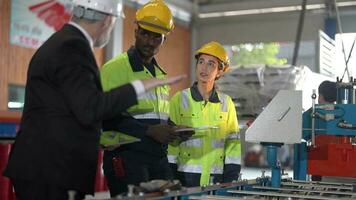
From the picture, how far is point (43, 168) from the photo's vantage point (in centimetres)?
168

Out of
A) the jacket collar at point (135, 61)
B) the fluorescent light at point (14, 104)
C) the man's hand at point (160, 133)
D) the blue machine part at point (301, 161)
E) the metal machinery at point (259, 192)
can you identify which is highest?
the jacket collar at point (135, 61)

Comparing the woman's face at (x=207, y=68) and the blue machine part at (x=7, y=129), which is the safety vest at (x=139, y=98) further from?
the blue machine part at (x=7, y=129)

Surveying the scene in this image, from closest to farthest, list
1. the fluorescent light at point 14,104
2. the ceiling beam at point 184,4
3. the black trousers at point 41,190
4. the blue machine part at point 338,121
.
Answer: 1. the black trousers at point 41,190
2. the blue machine part at point 338,121
3. the fluorescent light at point 14,104
4. the ceiling beam at point 184,4

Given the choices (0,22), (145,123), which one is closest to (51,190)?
(145,123)

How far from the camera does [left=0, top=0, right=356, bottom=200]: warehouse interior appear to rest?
7.14 ft

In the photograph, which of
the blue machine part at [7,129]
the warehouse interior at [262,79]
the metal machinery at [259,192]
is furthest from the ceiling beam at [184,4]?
the metal machinery at [259,192]

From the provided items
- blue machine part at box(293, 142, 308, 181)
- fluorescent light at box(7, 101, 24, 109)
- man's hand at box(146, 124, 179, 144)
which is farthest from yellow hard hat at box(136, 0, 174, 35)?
fluorescent light at box(7, 101, 24, 109)

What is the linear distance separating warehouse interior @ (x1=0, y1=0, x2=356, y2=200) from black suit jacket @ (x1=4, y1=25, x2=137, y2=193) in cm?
14

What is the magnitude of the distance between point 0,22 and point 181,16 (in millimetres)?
3125

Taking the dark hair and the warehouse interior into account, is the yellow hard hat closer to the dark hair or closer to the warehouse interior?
the warehouse interior

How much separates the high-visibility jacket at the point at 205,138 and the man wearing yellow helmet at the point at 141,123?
0.34 m

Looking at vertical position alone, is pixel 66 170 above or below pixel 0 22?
below

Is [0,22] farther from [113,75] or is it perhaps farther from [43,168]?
[43,168]

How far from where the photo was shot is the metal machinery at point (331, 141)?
2.47m
